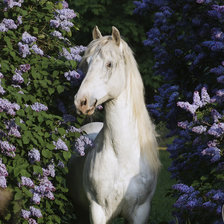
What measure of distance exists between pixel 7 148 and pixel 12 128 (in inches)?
7.3

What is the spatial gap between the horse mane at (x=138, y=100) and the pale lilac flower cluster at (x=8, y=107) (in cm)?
66

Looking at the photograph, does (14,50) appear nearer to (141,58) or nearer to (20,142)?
(20,142)

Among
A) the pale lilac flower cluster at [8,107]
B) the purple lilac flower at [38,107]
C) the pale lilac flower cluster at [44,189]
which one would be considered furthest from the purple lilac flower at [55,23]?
the pale lilac flower cluster at [44,189]

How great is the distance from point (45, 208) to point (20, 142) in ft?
2.58

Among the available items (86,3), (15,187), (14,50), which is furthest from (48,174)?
(86,3)

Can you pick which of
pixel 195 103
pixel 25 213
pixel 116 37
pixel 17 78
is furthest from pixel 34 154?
pixel 195 103

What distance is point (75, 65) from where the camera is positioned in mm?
5188

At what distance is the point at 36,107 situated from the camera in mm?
4875

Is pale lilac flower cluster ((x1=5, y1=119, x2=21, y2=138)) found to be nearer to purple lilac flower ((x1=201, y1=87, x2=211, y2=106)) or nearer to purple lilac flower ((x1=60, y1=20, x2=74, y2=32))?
purple lilac flower ((x1=60, y1=20, x2=74, y2=32))

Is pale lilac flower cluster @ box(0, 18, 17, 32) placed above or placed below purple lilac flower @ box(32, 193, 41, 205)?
above

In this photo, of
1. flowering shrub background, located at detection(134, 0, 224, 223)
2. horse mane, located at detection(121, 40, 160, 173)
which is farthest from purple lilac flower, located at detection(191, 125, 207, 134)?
horse mane, located at detection(121, 40, 160, 173)

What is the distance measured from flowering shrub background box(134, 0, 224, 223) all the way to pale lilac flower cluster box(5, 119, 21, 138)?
1315 mm

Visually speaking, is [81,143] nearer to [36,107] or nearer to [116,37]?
[36,107]

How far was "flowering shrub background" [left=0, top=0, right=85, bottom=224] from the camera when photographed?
183 inches
